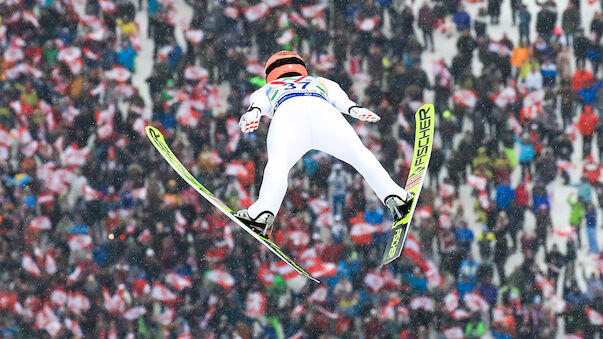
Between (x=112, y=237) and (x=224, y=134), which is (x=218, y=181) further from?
(x=112, y=237)

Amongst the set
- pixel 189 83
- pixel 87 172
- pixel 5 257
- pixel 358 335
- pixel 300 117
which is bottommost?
pixel 300 117

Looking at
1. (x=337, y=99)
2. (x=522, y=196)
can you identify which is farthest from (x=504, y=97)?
(x=337, y=99)

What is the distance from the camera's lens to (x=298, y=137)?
22.8 ft

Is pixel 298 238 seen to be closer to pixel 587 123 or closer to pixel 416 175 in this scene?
pixel 587 123

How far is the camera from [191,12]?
1234cm

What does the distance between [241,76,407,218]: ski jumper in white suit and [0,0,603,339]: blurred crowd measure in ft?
14.7

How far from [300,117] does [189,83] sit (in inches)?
207

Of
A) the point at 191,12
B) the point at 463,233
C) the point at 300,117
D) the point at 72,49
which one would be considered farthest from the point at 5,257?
the point at 300,117

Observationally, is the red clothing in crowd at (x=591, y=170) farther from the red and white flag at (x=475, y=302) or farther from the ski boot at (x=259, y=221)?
the ski boot at (x=259, y=221)

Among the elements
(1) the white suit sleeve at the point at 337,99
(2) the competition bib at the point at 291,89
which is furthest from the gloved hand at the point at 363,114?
(2) the competition bib at the point at 291,89

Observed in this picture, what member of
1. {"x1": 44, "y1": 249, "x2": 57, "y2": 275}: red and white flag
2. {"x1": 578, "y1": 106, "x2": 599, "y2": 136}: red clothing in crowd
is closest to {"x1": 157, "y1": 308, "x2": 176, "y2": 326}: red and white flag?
{"x1": 44, "y1": 249, "x2": 57, "y2": 275}: red and white flag

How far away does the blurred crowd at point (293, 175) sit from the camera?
37.3 feet

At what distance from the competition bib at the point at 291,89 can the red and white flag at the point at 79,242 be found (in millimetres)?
5108

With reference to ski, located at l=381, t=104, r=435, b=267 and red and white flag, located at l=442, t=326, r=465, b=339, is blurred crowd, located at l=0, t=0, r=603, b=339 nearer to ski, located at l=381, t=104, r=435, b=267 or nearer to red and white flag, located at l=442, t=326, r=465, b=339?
red and white flag, located at l=442, t=326, r=465, b=339
